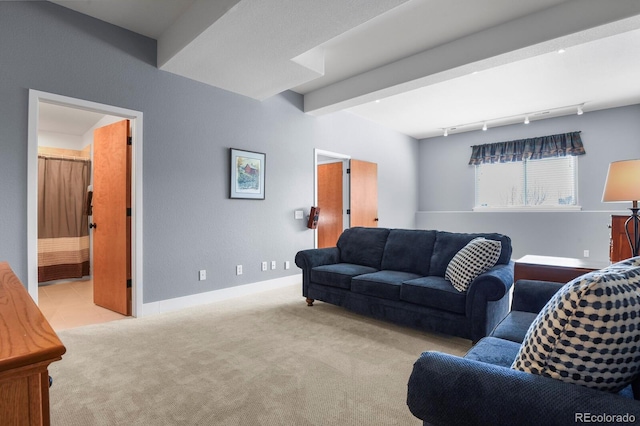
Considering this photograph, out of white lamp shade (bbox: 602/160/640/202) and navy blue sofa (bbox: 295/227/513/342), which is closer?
white lamp shade (bbox: 602/160/640/202)

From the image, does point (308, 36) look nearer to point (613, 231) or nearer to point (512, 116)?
point (613, 231)

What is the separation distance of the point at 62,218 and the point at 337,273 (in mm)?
4686

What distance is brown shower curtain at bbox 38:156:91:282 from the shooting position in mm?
4930

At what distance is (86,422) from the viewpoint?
1.63m

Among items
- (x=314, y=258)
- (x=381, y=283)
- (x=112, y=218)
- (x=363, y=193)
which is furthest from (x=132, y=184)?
(x=363, y=193)

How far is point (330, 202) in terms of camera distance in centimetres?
618

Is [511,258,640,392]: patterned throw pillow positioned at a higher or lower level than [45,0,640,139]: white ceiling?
lower

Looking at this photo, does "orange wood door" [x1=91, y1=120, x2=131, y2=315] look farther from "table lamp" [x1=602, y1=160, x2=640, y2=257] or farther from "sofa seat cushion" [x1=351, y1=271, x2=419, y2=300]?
"table lamp" [x1=602, y1=160, x2=640, y2=257]

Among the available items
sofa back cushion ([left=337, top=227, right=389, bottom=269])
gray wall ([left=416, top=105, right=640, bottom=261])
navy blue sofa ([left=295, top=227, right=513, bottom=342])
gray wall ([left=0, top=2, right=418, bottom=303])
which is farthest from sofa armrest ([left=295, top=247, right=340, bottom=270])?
gray wall ([left=416, top=105, right=640, bottom=261])

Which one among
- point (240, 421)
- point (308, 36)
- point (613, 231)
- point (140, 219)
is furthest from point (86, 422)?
point (613, 231)

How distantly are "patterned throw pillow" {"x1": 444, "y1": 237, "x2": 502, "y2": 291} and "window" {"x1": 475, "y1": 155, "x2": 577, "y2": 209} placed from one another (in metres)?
4.58

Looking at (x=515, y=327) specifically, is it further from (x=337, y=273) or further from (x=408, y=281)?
(x=337, y=273)

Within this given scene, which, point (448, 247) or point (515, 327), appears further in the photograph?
point (448, 247)

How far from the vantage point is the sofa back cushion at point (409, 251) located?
332cm
